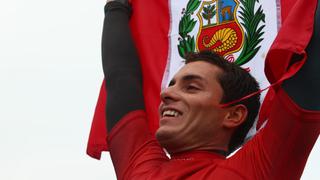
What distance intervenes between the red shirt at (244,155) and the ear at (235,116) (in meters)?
0.23

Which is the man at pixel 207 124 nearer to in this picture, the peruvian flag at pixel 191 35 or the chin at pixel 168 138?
the chin at pixel 168 138

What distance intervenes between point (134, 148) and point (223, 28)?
4.31ft

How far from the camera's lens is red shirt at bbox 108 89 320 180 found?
3.84 metres

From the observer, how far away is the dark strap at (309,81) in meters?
3.81

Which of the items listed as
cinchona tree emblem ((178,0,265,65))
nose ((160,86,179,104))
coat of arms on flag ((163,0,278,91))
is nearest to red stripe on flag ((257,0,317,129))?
nose ((160,86,179,104))

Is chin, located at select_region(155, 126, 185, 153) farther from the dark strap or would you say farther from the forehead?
the dark strap

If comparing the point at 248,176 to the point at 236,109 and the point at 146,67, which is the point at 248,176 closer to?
the point at 236,109

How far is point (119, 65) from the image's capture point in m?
4.99

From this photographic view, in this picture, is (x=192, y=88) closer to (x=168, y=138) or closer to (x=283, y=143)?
(x=168, y=138)

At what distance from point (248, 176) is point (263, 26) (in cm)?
146

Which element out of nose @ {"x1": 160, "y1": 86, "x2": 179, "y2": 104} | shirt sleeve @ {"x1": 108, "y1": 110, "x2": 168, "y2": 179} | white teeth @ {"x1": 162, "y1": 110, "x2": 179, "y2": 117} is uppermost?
nose @ {"x1": 160, "y1": 86, "x2": 179, "y2": 104}

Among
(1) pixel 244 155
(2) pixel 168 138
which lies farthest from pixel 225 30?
(1) pixel 244 155

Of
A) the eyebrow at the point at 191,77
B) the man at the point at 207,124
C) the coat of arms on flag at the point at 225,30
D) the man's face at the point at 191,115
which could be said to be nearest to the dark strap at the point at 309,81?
the man at the point at 207,124

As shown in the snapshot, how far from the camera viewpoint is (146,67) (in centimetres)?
532
